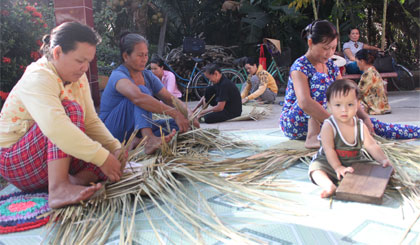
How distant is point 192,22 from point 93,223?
6712 millimetres

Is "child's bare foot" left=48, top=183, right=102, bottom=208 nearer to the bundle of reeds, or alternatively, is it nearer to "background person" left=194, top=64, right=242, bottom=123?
the bundle of reeds

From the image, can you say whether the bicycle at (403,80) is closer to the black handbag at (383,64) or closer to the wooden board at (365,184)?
the black handbag at (383,64)

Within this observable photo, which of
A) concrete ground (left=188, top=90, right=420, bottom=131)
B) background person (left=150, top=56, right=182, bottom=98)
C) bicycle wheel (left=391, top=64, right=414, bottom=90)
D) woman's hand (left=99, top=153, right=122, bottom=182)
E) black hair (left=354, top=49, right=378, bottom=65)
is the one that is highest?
black hair (left=354, top=49, right=378, bottom=65)

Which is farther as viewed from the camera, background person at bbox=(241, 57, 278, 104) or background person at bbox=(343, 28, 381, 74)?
background person at bbox=(343, 28, 381, 74)

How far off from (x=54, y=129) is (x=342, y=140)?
1.26m

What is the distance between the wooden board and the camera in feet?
4.90

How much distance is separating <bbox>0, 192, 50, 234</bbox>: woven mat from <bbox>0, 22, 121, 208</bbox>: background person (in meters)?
0.06

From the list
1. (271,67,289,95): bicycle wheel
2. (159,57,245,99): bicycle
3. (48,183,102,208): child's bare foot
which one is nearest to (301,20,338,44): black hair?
(48,183,102,208): child's bare foot

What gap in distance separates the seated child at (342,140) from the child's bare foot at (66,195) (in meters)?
1.01

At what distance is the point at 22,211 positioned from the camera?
1464 mm

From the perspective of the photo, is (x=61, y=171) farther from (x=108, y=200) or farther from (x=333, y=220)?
(x=333, y=220)

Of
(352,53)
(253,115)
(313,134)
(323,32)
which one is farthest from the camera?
(352,53)

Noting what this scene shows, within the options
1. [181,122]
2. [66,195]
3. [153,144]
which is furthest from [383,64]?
[66,195]

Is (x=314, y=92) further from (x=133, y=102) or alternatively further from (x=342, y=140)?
(x=133, y=102)
